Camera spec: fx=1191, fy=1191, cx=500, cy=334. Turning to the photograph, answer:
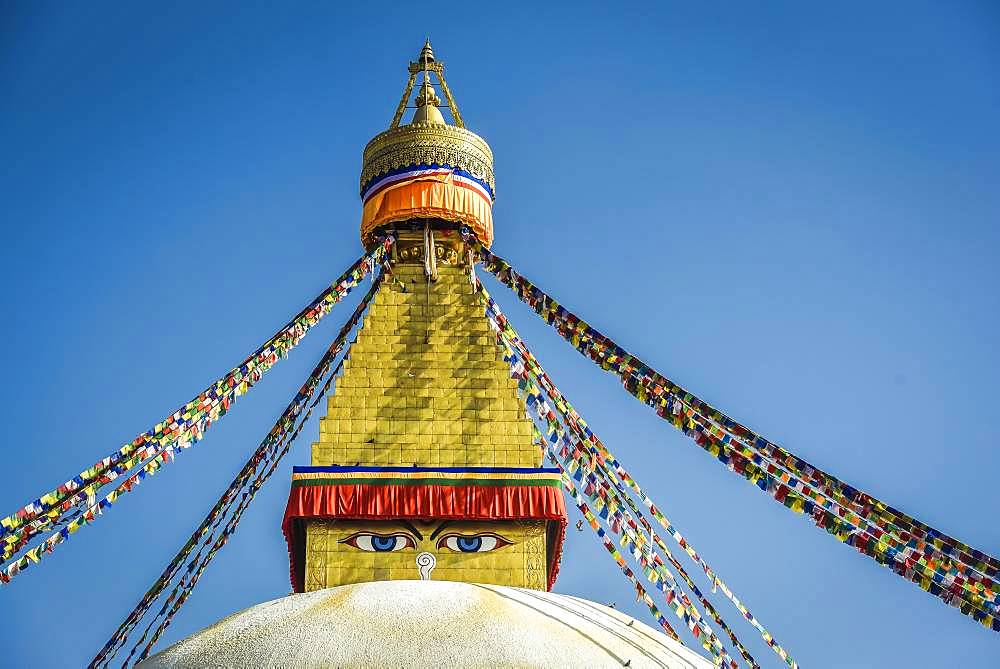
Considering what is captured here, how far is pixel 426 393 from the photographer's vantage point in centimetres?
1091

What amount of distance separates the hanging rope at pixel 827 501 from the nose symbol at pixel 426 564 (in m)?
2.21

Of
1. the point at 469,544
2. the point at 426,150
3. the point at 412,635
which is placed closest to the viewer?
the point at 412,635

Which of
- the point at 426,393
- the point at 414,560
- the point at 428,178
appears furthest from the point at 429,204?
the point at 414,560

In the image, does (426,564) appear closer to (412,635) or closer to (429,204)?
(412,635)

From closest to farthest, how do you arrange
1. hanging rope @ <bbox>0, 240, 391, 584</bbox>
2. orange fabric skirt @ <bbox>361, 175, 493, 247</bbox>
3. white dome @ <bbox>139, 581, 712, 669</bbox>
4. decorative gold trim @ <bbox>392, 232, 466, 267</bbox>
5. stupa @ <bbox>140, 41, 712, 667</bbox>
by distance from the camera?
white dome @ <bbox>139, 581, 712, 669</bbox>
stupa @ <bbox>140, 41, 712, 667</bbox>
hanging rope @ <bbox>0, 240, 391, 584</bbox>
orange fabric skirt @ <bbox>361, 175, 493, 247</bbox>
decorative gold trim @ <bbox>392, 232, 466, 267</bbox>

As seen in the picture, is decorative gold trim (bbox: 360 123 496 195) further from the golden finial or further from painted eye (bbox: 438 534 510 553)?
painted eye (bbox: 438 534 510 553)

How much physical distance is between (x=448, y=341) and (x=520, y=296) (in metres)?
0.90

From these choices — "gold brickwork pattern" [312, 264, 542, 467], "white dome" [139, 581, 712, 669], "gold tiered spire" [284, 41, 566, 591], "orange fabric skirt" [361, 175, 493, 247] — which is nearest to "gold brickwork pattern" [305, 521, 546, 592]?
"gold tiered spire" [284, 41, 566, 591]

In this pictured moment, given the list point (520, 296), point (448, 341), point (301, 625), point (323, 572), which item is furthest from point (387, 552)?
point (301, 625)

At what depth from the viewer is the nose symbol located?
1005cm

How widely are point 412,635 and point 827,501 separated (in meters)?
3.43

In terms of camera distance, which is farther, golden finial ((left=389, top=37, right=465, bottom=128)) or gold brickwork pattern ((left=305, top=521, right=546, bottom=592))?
golden finial ((left=389, top=37, right=465, bottom=128))

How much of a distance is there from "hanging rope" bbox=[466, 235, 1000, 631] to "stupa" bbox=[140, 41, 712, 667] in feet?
3.89

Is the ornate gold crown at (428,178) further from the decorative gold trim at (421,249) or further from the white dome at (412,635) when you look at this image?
the white dome at (412,635)
